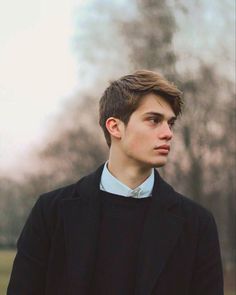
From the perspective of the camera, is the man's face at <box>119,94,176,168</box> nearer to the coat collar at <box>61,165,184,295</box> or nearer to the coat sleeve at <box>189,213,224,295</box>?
the coat collar at <box>61,165,184,295</box>

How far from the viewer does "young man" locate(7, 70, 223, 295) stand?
164cm

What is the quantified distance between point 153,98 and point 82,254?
0.50m

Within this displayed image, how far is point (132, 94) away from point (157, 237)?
0.43 m

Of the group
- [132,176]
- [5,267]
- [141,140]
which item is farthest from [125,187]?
[5,267]

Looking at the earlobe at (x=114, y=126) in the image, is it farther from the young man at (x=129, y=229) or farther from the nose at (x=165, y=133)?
the nose at (x=165, y=133)

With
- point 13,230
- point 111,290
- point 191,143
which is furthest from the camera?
point 191,143

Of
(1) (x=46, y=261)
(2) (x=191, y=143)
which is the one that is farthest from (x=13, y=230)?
(1) (x=46, y=261)

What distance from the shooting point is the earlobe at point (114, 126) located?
172 cm

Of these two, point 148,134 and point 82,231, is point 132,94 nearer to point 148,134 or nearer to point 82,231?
point 148,134

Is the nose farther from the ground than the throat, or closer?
farther from the ground

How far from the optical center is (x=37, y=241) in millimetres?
1691

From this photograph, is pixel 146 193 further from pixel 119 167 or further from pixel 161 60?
pixel 161 60

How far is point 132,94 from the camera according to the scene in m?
1.71

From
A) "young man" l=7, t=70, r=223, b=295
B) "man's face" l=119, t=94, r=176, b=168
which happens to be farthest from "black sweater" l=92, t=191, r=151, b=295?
"man's face" l=119, t=94, r=176, b=168
